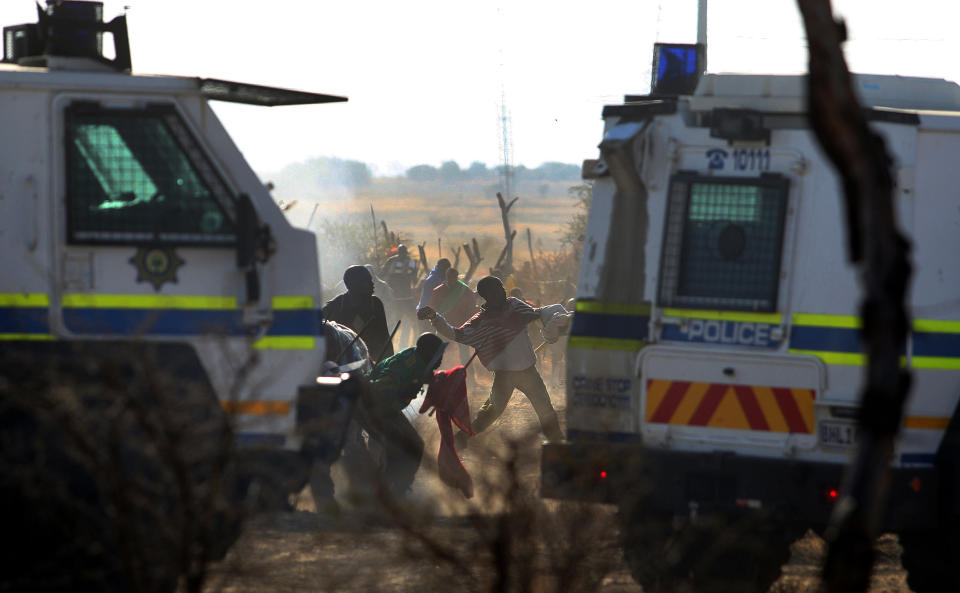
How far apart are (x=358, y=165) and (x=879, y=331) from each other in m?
119

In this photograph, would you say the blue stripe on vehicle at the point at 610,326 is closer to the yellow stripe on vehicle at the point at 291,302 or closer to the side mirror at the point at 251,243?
the yellow stripe on vehicle at the point at 291,302

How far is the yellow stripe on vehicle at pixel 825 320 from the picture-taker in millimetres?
6051

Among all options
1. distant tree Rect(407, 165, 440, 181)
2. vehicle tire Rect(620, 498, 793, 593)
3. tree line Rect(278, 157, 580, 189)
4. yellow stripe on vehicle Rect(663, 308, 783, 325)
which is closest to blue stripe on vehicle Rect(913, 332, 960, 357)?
yellow stripe on vehicle Rect(663, 308, 783, 325)

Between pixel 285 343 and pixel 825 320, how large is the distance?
273cm

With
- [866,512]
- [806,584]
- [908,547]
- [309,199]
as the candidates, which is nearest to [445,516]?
[806,584]

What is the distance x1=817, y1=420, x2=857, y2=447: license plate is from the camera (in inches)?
239

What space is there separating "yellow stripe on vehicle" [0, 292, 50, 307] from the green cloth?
3.62 m

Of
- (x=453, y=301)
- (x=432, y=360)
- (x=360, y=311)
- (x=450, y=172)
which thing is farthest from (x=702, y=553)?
(x=450, y=172)

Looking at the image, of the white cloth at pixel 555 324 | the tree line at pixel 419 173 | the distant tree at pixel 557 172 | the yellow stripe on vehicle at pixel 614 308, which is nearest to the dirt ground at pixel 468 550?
the yellow stripe on vehicle at pixel 614 308

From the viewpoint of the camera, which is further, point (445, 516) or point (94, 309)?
point (445, 516)

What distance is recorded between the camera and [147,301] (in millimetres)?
5355

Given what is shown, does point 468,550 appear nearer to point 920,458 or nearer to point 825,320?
point 825,320

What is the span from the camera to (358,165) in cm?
12044

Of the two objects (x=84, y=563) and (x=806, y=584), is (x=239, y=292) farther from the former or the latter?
(x=806, y=584)
